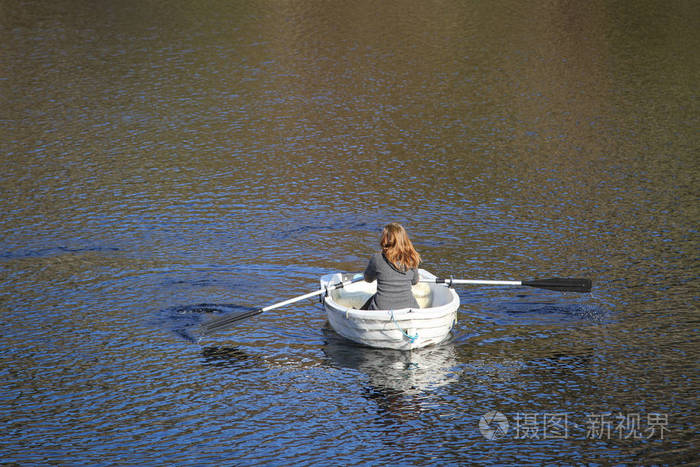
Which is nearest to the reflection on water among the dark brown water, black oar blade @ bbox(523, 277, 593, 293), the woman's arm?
the dark brown water

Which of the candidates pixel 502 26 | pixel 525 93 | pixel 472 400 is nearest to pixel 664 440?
pixel 472 400

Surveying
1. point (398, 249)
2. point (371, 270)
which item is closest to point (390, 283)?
point (371, 270)

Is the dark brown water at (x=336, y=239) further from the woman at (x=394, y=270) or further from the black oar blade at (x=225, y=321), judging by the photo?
the woman at (x=394, y=270)

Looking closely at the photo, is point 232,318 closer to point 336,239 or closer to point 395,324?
point 395,324

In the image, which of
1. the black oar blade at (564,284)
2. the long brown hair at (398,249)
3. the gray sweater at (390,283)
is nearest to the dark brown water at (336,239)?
the black oar blade at (564,284)

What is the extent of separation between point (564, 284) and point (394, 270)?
8.61ft

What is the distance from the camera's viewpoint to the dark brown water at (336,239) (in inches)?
405

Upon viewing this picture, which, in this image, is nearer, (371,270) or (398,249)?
(398,249)

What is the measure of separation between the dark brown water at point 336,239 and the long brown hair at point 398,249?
1.16 metres

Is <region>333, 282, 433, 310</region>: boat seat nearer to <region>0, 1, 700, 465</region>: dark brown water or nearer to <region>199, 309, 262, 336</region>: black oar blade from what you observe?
<region>0, 1, 700, 465</region>: dark brown water

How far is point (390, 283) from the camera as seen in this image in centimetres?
1198

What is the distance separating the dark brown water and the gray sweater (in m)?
0.69

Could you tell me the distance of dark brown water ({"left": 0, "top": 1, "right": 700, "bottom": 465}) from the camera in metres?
10.3

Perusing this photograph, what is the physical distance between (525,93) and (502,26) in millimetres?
10925
